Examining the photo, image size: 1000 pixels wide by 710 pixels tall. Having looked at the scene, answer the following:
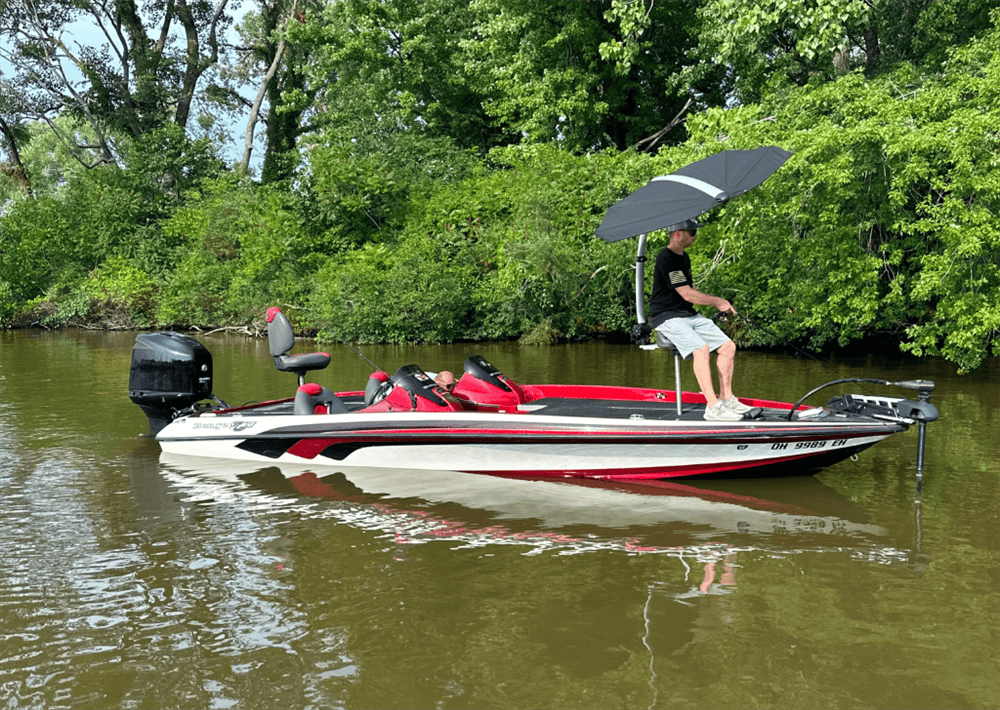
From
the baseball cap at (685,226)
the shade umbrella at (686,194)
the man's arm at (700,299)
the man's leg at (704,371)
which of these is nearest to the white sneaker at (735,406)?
the man's leg at (704,371)

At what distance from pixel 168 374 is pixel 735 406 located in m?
5.55

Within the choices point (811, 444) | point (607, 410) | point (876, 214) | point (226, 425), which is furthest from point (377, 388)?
point (876, 214)

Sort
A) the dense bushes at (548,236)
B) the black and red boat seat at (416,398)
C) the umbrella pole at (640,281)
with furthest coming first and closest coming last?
the dense bushes at (548,236) → the black and red boat seat at (416,398) → the umbrella pole at (640,281)

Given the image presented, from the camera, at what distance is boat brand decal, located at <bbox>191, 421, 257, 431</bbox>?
339 inches

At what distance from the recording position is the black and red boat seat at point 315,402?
8.70 meters

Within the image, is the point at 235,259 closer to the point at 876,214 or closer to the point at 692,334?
the point at 876,214

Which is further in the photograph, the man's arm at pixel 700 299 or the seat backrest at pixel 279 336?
the seat backrest at pixel 279 336

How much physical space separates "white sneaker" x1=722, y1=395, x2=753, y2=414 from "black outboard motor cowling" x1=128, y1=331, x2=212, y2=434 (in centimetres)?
509

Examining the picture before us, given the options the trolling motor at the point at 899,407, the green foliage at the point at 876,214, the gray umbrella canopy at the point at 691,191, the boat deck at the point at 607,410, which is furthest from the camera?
the green foliage at the point at 876,214

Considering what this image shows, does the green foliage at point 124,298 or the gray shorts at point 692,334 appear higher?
the green foliage at point 124,298

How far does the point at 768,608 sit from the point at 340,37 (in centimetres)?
2640

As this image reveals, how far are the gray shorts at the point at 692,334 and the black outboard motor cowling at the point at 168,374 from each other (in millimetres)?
4642

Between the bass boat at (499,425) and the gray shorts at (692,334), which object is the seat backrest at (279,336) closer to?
the bass boat at (499,425)

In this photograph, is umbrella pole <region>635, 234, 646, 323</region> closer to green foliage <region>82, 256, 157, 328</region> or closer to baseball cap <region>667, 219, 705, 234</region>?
baseball cap <region>667, 219, 705, 234</region>
